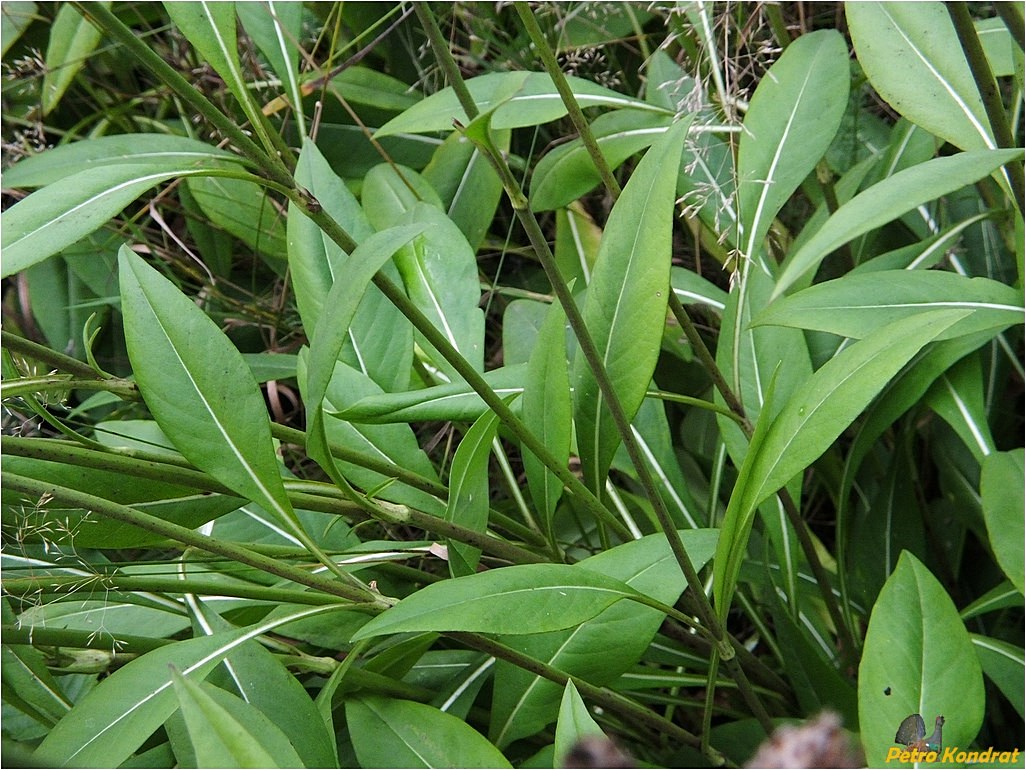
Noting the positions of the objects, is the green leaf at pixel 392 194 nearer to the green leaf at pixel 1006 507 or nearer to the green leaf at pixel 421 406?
the green leaf at pixel 421 406

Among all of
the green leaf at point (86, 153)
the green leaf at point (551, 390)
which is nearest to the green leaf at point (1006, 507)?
the green leaf at point (551, 390)

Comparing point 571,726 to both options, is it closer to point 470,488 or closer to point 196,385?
point 470,488

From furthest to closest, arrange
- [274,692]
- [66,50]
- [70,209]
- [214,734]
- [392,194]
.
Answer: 1. [66,50]
2. [392,194]
3. [274,692]
4. [70,209]
5. [214,734]

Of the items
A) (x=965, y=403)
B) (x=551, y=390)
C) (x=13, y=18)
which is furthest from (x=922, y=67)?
(x=13, y=18)

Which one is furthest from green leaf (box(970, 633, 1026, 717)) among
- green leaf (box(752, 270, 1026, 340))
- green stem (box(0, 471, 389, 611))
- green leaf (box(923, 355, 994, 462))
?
green stem (box(0, 471, 389, 611))

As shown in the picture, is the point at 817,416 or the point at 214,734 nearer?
the point at 214,734

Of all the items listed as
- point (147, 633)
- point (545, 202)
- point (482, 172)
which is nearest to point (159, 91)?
point (482, 172)

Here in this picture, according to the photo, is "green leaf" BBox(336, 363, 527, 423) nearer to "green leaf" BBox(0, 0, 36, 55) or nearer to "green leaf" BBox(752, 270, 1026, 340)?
"green leaf" BBox(752, 270, 1026, 340)
